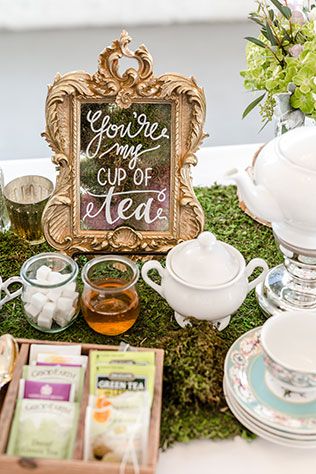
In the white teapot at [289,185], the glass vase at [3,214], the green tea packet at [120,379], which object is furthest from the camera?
the glass vase at [3,214]

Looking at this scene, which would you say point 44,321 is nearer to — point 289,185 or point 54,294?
point 54,294

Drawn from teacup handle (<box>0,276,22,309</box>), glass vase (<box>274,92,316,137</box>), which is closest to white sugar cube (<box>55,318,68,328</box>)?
teacup handle (<box>0,276,22,309</box>)

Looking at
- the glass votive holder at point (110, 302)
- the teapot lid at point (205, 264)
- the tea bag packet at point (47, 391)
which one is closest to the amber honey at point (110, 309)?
the glass votive holder at point (110, 302)

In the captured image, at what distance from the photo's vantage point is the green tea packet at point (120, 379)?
112 cm

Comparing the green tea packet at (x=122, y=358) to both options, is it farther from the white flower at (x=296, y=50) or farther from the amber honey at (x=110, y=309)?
the white flower at (x=296, y=50)

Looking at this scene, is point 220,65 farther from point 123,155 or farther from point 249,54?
point 123,155

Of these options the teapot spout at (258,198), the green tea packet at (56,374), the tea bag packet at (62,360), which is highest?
the teapot spout at (258,198)

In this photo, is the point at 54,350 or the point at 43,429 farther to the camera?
the point at 54,350

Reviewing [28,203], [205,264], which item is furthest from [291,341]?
[28,203]

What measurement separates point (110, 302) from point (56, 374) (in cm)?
22

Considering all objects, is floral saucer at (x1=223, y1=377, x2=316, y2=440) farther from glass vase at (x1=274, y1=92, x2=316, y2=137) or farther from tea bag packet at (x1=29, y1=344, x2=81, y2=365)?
glass vase at (x1=274, y1=92, x2=316, y2=137)

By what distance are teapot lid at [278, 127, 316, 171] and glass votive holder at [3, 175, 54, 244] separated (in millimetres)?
549

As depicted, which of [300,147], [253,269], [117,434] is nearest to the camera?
[117,434]

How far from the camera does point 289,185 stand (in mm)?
1229
